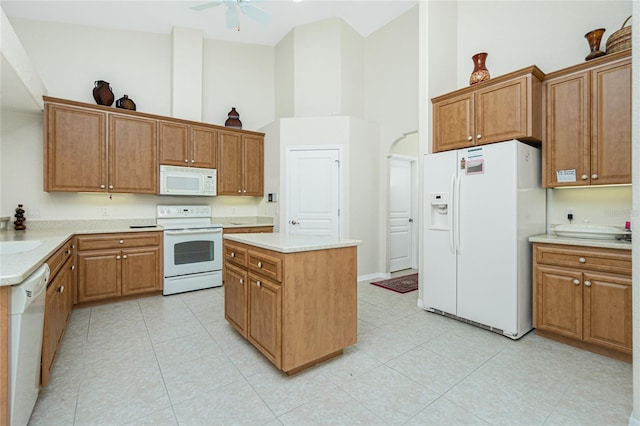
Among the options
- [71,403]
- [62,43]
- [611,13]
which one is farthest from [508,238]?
[62,43]

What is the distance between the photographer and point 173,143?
4.28 meters

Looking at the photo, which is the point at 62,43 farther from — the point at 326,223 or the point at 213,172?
the point at 326,223

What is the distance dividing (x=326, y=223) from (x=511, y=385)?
304cm

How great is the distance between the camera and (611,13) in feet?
8.73

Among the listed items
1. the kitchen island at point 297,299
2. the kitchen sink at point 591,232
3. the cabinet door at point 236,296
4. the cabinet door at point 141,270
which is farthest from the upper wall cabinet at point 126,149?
the kitchen sink at point 591,232

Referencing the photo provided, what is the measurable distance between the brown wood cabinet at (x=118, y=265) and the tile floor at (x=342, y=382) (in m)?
0.65

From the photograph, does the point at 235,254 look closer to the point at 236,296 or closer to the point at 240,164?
the point at 236,296

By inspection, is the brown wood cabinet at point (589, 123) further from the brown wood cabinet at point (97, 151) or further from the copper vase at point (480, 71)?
the brown wood cabinet at point (97, 151)

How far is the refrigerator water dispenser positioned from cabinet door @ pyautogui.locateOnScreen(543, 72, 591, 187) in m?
0.88

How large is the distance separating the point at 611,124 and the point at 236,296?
3432 millimetres

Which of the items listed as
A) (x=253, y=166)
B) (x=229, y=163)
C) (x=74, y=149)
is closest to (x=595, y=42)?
(x=253, y=166)

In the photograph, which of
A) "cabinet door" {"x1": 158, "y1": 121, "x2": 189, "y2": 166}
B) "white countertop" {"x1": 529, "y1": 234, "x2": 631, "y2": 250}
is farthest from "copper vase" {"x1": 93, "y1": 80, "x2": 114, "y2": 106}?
"white countertop" {"x1": 529, "y1": 234, "x2": 631, "y2": 250}

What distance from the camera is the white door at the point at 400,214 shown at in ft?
17.6

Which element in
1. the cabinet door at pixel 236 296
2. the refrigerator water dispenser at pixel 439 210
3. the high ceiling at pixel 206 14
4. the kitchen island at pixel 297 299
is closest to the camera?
the kitchen island at pixel 297 299
